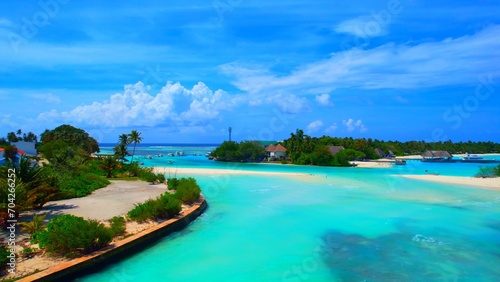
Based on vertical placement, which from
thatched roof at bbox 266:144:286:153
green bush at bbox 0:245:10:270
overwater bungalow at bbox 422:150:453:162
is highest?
thatched roof at bbox 266:144:286:153

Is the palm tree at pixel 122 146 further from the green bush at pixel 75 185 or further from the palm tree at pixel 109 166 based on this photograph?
the green bush at pixel 75 185

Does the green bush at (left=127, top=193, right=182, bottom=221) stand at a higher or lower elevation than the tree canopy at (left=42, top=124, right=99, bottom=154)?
lower

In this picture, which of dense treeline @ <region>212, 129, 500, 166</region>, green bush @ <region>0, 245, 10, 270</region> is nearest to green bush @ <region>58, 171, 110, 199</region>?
green bush @ <region>0, 245, 10, 270</region>

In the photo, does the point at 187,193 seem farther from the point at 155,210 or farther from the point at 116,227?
the point at 116,227

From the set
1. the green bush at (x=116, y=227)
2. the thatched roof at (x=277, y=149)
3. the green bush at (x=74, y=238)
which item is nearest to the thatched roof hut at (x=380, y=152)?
the thatched roof at (x=277, y=149)

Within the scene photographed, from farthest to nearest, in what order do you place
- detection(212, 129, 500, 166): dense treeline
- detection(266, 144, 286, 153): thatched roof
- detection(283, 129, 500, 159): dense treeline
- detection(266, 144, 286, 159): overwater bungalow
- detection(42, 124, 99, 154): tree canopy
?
detection(266, 144, 286, 153): thatched roof < detection(266, 144, 286, 159): overwater bungalow < detection(283, 129, 500, 159): dense treeline < detection(212, 129, 500, 166): dense treeline < detection(42, 124, 99, 154): tree canopy

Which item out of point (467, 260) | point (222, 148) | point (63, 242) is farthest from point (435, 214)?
point (222, 148)

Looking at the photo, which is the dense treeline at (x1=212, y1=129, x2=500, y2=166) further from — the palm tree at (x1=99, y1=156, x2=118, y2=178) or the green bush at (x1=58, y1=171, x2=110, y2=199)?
the green bush at (x1=58, y1=171, x2=110, y2=199)
